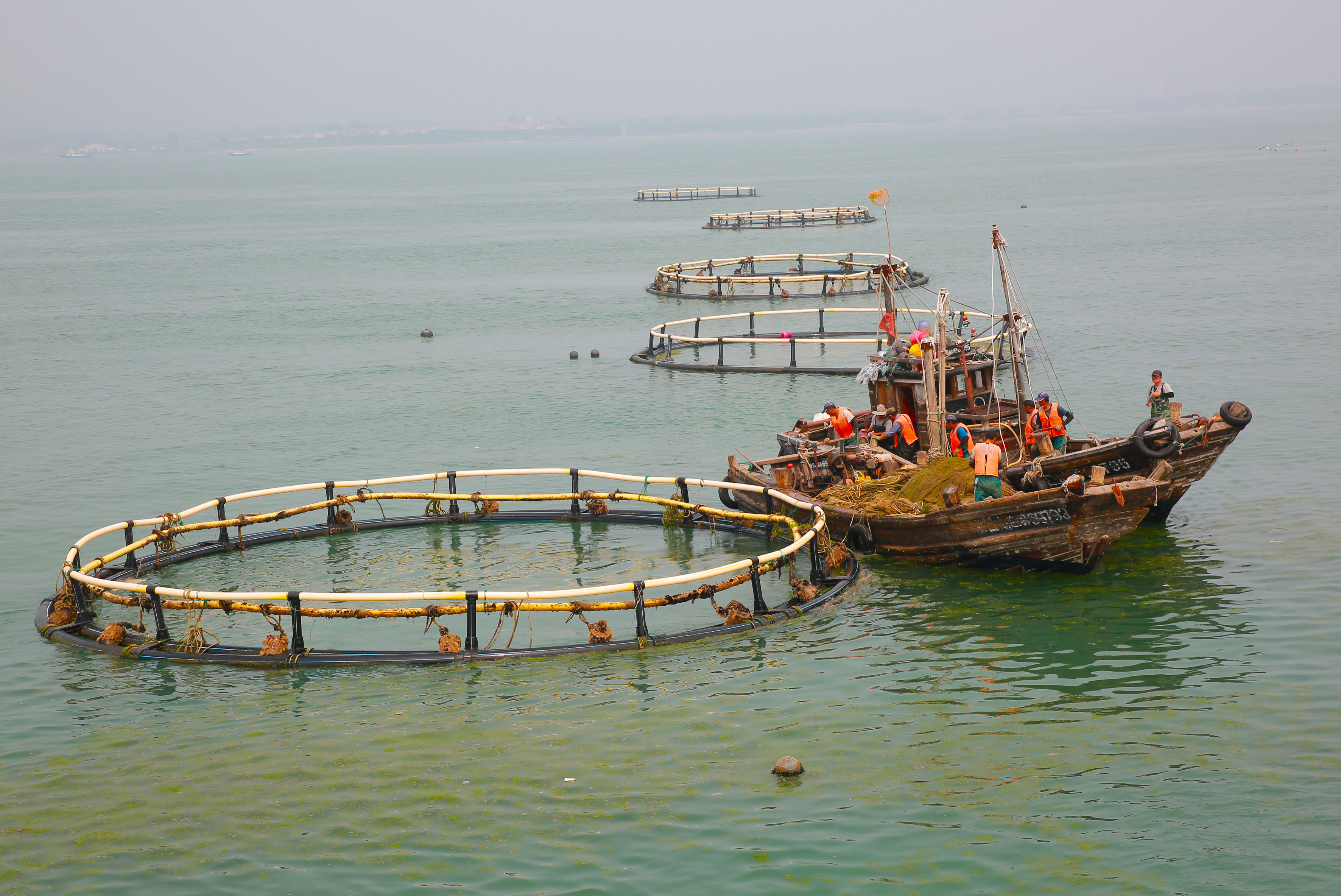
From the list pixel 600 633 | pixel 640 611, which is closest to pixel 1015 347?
pixel 640 611

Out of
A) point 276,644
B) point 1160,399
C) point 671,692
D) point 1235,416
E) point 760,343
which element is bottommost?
point 671,692

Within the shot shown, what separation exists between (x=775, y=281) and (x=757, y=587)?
3951 centimetres

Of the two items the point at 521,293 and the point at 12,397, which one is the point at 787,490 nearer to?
the point at 12,397

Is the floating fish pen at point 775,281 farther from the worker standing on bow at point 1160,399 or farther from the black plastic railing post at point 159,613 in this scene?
the black plastic railing post at point 159,613

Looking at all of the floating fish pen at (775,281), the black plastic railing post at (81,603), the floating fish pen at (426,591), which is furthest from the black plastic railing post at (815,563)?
the floating fish pen at (775,281)

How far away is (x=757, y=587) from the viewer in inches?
762

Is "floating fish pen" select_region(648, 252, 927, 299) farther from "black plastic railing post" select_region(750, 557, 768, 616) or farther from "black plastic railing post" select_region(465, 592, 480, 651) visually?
"black plastic railing post" select_region(465, 592, 480, 651)

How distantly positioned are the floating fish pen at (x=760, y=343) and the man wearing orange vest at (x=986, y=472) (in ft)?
51.8

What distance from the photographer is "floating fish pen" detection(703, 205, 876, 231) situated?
101562 mm

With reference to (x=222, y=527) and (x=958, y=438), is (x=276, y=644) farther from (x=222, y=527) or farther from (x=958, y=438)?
(x=958, y=438)

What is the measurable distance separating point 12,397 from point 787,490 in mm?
32859

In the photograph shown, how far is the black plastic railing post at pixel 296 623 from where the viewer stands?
1822 cm

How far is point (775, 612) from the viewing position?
19922 millimetres

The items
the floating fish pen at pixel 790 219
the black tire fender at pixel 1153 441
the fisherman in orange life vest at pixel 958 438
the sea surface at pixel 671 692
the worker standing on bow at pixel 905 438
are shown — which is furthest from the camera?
the floating fish pen at pixel 790 219
